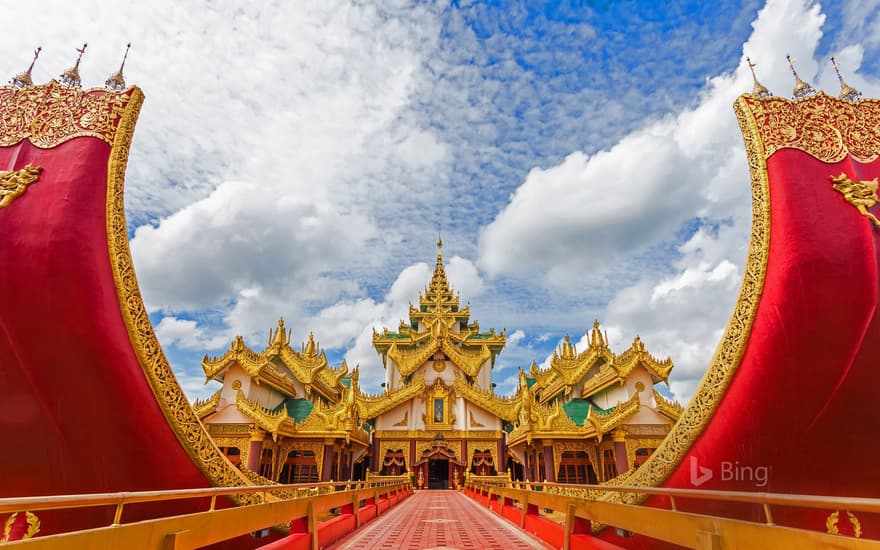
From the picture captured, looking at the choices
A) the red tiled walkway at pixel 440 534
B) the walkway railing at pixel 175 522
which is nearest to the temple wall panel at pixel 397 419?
the red tiled walkway at pixel 440 534

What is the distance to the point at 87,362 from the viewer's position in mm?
4090

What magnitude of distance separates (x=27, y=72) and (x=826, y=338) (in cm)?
889

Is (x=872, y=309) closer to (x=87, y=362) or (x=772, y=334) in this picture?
(x=772, y=334)

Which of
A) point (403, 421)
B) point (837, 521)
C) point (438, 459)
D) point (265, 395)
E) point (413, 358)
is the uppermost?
point (413, 358)

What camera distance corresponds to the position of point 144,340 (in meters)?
4.47

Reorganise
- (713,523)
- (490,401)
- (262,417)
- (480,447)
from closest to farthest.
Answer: (713,523)
(262,417)
(480,447)
(490,401)

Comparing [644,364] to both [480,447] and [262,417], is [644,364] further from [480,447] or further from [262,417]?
[262,417]

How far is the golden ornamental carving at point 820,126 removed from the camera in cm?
457

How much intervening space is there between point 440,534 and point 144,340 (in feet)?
17.3

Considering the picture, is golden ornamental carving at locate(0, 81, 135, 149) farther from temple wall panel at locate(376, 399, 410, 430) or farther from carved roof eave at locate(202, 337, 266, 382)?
temple wall panel at locate(376, 399, 410, 430)

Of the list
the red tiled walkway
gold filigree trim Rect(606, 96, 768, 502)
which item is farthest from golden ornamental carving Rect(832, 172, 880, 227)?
the red tiled walkway

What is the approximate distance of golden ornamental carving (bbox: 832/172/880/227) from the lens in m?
4.21

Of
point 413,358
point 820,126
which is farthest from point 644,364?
point 820,126

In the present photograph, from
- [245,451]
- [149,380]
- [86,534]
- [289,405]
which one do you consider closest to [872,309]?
[86,534]
